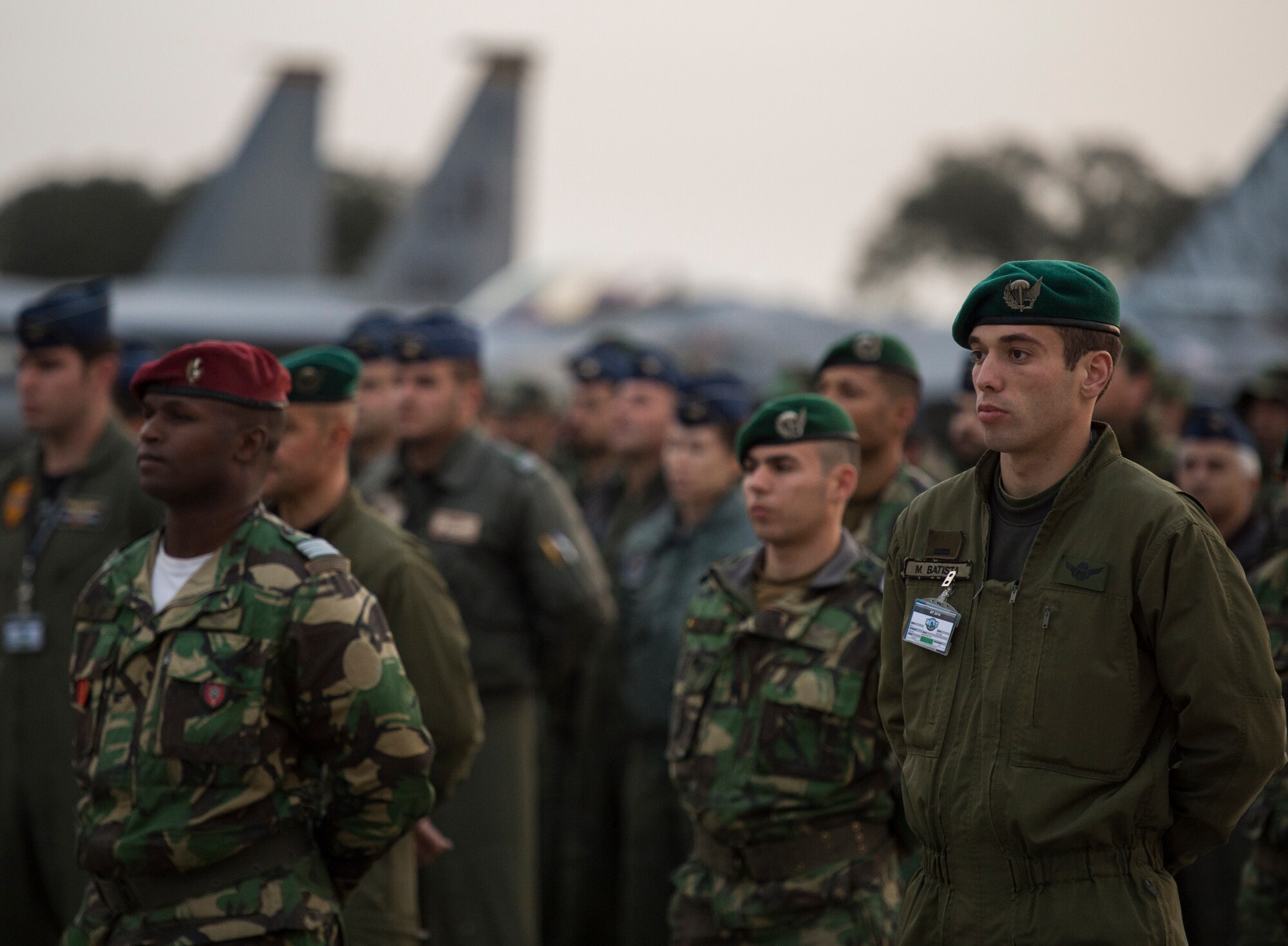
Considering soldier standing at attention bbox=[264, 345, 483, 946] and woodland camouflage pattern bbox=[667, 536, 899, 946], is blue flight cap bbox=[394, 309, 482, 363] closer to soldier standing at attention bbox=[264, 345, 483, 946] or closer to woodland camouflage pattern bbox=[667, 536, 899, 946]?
soldier standing at attention bbox=[264, 345, 483, 946]

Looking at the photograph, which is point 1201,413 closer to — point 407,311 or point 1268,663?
point 1268,663

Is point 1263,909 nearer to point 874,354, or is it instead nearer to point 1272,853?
point 1272,853

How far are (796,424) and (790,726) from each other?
0.81 m

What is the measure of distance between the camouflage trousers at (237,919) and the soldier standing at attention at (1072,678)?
118 cm

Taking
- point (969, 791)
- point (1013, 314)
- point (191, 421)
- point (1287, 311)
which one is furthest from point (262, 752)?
point (1287, 311)

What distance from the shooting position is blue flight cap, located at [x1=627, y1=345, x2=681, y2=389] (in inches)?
260

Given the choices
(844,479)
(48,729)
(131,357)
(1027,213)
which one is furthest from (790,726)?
(1027,213)

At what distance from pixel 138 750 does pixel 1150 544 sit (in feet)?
6.52

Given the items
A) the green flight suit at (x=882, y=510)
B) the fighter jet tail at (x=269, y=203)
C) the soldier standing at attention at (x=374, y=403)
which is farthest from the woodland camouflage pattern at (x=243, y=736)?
the fighter jet tail at (x=269, y=203)

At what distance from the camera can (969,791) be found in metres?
2.50

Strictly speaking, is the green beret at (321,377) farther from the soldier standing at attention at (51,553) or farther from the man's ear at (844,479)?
the man's ear at (844,479)

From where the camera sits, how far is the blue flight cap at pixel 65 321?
4.66 metres

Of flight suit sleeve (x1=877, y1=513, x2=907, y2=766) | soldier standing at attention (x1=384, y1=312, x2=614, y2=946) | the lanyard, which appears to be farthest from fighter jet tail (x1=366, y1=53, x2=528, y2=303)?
flight suit sleeve (x1=877, y1=513, x2=907, y2=766)

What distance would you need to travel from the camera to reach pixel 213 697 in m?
2.76
